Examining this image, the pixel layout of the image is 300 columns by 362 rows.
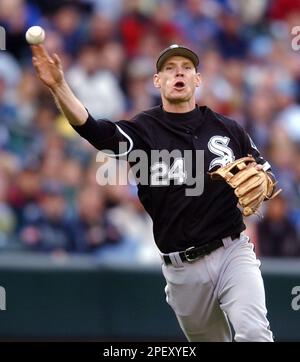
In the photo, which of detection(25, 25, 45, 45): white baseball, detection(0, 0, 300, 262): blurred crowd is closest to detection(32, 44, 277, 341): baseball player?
detection(25, 25, 45, 45): white baseball

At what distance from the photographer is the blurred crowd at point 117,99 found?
30.1 ft

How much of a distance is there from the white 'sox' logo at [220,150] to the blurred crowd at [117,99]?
2462 millimetres

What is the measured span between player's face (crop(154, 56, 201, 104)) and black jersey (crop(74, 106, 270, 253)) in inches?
4.5

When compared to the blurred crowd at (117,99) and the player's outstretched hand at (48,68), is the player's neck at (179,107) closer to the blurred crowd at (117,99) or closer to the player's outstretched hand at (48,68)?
the player's outstretched hand at (48,68)

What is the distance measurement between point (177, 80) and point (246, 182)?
2.28 ft

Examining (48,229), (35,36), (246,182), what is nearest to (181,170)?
(246,182)

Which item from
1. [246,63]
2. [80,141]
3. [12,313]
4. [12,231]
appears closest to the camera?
[12,313]

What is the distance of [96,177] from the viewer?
945 centimetres

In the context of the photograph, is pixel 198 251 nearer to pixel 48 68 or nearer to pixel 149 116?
A: pixel 149 116

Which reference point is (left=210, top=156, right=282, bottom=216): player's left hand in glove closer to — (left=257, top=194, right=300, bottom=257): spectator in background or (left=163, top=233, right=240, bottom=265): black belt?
(left=163, top=233, right=240, bottom=265): black belt

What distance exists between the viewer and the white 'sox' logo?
5859 millimetres

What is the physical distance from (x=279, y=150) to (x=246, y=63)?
1.57 m

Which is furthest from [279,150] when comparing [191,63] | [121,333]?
[191,63]

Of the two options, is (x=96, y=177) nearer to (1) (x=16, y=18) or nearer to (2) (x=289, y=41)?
(1) (x=16, y=18)
